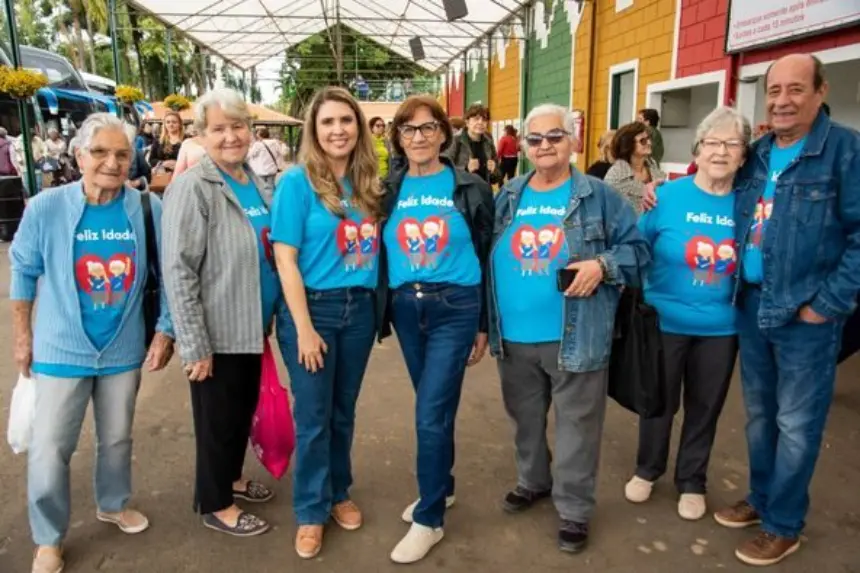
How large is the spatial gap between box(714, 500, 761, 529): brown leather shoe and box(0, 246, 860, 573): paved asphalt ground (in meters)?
0.04

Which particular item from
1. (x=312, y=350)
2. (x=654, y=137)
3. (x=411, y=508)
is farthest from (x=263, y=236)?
(x=654, y=137)

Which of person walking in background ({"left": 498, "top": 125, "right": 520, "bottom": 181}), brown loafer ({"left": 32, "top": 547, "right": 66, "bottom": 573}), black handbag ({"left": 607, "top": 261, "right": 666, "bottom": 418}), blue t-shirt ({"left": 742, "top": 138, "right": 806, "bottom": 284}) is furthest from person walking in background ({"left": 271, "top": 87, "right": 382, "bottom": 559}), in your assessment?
person walking in background ({"left": 498, "top": 125, "right": 520, "bottom": 181})

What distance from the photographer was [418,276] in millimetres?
2562

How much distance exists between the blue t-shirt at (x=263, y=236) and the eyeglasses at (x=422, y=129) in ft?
2.07

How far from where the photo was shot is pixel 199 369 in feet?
8.21

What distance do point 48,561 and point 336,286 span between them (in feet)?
4.83

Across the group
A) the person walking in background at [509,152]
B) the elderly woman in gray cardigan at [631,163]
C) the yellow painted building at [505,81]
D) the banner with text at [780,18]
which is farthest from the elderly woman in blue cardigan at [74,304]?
the yellow painted building at [505,81]

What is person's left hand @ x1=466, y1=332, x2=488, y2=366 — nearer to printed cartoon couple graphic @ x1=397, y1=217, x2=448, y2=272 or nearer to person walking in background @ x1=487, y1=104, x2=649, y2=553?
person walking in background @ x1=487, y1=104, x2=649, y2=553

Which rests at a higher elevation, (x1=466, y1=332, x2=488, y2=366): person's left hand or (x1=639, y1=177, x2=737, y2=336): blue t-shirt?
(x1=639, y1=177, x2=737, y2=336): blue t-shirt

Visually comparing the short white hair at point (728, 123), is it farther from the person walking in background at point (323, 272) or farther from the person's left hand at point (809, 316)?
the person walking in background at point (323, 272)

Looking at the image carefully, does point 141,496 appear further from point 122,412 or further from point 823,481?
point 823,481

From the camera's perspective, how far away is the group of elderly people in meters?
2.47

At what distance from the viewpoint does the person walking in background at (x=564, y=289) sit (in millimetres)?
2541

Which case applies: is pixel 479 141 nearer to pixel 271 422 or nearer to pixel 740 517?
pixel 271 422
